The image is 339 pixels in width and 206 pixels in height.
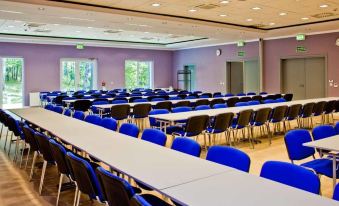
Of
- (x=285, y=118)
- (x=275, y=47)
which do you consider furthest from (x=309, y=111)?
(x=275, y=47)

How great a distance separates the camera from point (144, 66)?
19391 mm

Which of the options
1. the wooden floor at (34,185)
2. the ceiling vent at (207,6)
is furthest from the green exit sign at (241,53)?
the wooden floor at (34,185)

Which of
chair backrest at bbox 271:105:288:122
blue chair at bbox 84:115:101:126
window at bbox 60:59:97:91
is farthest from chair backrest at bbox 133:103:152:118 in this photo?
window at bbox 60:59:97:91

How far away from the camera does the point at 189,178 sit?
2352mm

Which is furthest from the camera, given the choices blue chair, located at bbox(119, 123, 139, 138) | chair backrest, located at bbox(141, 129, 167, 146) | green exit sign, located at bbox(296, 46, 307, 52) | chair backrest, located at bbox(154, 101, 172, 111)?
green exit sign, located at bbox(296, 46, 307, 52)

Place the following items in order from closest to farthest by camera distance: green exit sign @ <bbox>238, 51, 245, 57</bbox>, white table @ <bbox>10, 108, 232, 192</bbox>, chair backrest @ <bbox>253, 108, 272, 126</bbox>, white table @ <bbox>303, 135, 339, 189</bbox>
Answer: white table @ <bbox>10, 108, 232, 192</bbox> → white table @ <bbox>303, 135, 339, 189</bbox> → chair backrest @ <bbox>253, 108, 272, 126</bbox> → green exit sign @ <bbox>238, 51, 245, 57</bbox>

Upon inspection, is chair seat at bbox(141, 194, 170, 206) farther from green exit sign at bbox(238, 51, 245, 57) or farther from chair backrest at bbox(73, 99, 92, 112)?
green exit sign at bbox(238, 51, 245, 57)

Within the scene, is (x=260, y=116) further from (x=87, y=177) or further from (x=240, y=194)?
(x=240, y=194)

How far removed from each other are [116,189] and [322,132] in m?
3.03

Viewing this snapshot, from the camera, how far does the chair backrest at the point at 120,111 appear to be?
26.4 feet

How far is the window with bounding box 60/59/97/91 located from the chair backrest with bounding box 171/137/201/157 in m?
14.2

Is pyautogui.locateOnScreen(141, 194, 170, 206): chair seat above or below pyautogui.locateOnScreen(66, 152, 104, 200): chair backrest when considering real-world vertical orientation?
below

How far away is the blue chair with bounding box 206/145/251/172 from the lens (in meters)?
2.81

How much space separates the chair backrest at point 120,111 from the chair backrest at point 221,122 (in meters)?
2.86
